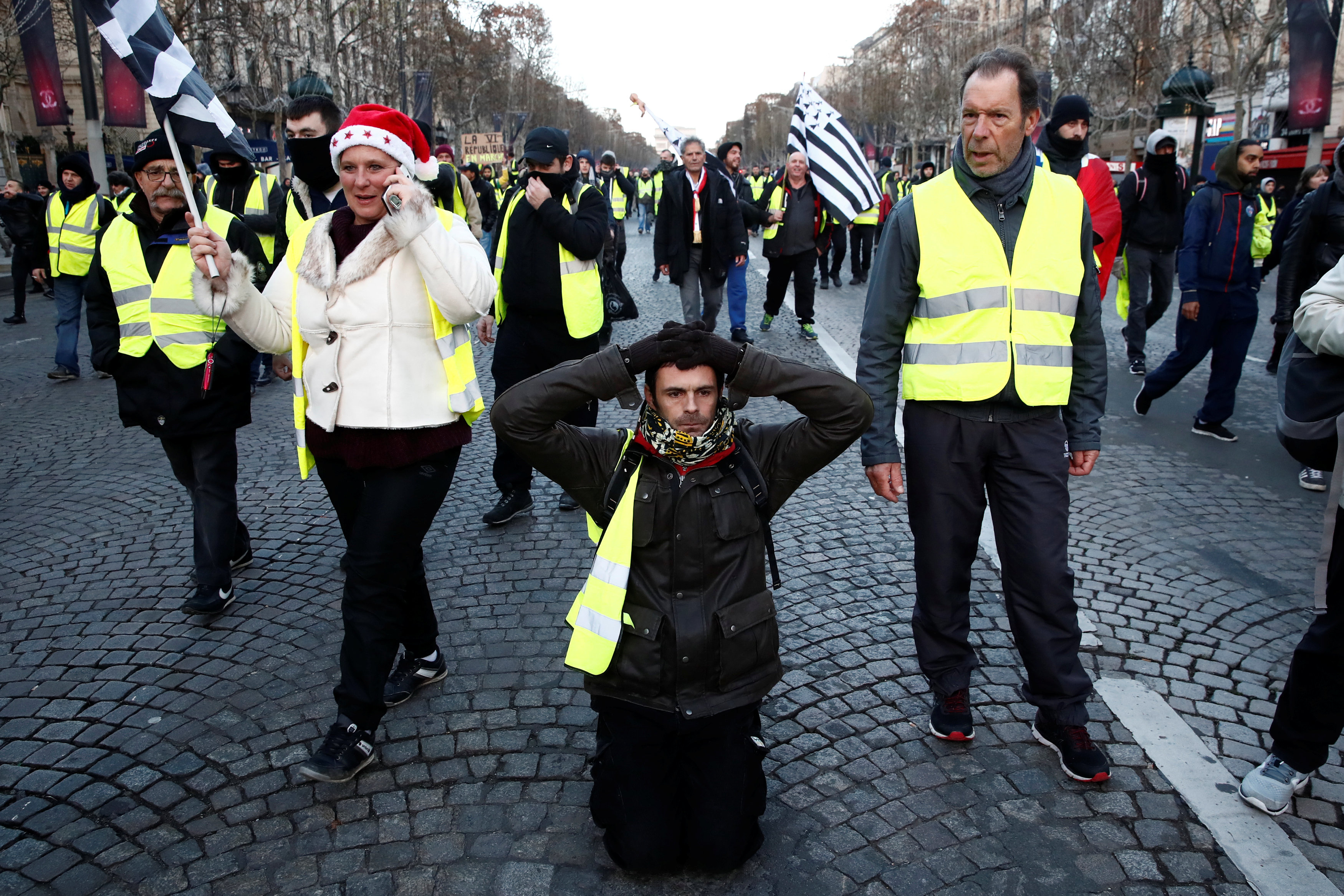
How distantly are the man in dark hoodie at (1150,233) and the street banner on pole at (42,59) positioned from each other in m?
14.7

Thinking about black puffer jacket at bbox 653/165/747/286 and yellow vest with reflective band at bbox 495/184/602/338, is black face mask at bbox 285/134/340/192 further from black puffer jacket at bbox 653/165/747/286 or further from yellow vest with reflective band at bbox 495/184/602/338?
black puffer jacket at bbox 653/165/747/286

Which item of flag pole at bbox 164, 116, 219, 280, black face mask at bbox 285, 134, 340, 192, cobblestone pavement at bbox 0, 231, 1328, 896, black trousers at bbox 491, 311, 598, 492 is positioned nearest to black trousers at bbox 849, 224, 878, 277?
cobblestone pavement at bbox 0, 231, 1328, 896

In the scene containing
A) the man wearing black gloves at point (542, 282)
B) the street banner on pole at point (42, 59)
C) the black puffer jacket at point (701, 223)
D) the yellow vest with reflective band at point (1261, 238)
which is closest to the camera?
the man wearing black gloves at point (542, 282)

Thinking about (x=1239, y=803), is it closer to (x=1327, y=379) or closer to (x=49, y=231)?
(x=1327, y=379)

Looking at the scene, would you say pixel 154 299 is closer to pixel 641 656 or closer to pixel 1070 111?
pixel 641 656

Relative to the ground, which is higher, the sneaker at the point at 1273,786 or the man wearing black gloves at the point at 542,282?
the man wearing black gloves at the point at 542,282

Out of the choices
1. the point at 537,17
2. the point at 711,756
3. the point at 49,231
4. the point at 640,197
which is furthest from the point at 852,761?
the point at 537,17

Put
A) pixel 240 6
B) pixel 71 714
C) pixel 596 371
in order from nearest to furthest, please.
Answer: pixel 596 371 → pixel 71 714 → pixel 240 6

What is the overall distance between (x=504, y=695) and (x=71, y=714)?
4.96 ft

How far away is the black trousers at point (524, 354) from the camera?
5.38 m

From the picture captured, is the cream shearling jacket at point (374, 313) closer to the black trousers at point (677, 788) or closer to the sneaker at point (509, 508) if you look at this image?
the black trousers at point (677, 788)

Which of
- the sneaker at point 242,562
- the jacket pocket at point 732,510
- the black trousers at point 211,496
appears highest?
the jacket pocket at point 732,510

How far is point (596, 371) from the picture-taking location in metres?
2.61

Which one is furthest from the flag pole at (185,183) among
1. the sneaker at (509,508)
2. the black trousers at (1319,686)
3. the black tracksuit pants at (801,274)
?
the black tracksuit pants at (801,274)
